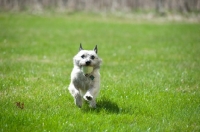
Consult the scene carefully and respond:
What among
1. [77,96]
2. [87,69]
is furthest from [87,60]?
[77,96]

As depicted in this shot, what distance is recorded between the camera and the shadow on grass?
811 centimetres

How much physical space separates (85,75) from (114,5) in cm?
4646

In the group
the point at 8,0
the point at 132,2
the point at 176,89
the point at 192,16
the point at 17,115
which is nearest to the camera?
the point at 17,115

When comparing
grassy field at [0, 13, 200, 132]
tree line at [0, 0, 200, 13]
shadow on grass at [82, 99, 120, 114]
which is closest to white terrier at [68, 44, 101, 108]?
shadow on grass at [82, 99, 120, 114]

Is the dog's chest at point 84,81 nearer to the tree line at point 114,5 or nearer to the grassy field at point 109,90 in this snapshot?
the grassy field at point 109,90

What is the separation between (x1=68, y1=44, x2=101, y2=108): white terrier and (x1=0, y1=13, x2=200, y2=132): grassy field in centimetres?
44

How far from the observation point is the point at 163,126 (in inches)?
287

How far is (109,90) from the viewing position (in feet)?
32.7

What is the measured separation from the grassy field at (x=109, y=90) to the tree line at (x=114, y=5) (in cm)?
3053

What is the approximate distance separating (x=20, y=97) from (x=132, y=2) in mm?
46772

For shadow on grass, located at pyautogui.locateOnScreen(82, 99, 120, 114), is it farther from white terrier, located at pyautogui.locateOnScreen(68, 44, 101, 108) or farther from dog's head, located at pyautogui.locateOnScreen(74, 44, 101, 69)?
dog's head, located at pyautogui.locateOnScreen(74, 44, 101, 69)

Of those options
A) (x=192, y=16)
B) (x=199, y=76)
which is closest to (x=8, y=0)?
(x=192, y=16)

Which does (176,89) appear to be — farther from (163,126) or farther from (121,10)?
(121,10)

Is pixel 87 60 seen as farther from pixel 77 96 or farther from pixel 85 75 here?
pixel 77 96
